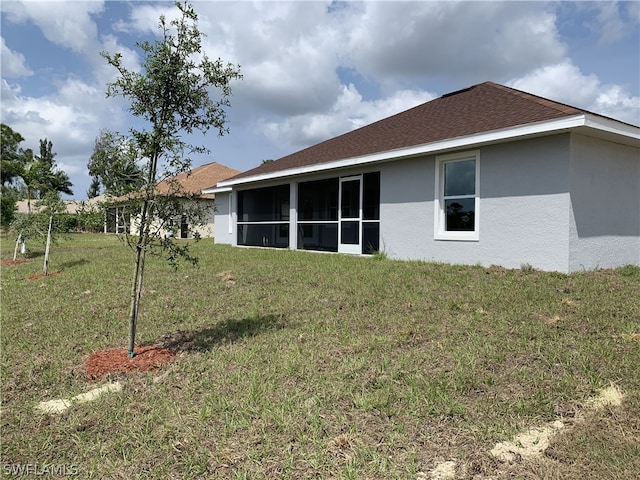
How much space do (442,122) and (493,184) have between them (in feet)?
9.09

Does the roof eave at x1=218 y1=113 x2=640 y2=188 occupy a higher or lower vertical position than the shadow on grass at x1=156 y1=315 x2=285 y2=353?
higher

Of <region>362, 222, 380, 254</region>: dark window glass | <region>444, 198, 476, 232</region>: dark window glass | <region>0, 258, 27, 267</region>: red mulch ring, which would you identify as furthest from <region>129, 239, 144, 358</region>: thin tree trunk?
<region>0, 258, 27, 267</region>: red mulch ring

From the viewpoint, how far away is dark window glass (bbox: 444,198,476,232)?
368 inches

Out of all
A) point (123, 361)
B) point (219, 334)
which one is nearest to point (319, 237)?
point (219, 334)

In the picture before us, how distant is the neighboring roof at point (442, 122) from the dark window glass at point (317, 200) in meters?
0.99

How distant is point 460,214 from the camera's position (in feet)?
31.4

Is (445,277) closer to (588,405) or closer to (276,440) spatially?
(588,405)

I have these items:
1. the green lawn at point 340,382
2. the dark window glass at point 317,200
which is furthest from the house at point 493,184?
the green lawn at point 340,382

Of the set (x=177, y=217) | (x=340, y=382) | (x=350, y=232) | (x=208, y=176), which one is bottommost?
(x=340, y=382)

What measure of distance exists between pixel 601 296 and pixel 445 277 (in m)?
2.37

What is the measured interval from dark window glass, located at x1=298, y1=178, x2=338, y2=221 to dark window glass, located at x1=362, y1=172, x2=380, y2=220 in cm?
258

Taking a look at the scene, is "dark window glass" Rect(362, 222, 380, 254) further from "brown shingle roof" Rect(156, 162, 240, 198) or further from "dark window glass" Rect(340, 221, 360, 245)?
"brown shingle roof" Rect(156, 162, 240, 198)

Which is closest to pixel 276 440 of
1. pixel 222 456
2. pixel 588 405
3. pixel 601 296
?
pixel 222 456

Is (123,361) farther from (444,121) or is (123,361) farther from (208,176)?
(208,176)
